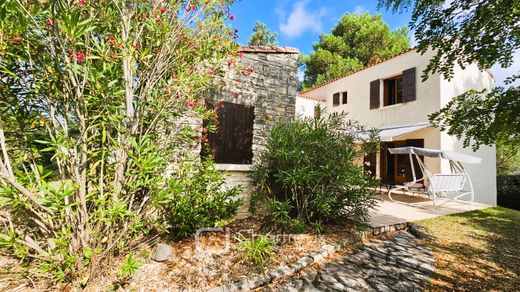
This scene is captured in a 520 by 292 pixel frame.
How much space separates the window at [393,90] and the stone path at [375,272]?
43.8 ft

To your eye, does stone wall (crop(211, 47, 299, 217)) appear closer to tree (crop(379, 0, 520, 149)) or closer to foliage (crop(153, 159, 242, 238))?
foliage (crop(153, 159, 242, 238))

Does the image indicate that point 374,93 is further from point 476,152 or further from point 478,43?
point 478,43

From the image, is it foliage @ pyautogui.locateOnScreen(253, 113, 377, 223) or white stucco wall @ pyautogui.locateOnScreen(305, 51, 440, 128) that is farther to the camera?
white stucco wall @ pyautogui.locateOnScreen(305, 51, 440, 128)

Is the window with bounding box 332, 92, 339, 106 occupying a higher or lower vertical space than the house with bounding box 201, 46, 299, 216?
higher

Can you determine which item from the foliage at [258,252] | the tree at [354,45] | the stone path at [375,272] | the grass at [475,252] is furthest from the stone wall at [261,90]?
the tree at [354,45]

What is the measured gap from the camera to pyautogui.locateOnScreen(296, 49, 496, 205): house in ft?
45.4

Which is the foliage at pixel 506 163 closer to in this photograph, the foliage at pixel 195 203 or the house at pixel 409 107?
the house at pixel 409 107

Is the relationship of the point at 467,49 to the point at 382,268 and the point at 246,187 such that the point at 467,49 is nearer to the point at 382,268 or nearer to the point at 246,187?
the point at 382,268

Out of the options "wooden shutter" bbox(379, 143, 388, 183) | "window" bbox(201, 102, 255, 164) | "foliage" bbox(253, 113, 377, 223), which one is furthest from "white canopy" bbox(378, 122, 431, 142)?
"window" bbox(201, 102, 255, 164)

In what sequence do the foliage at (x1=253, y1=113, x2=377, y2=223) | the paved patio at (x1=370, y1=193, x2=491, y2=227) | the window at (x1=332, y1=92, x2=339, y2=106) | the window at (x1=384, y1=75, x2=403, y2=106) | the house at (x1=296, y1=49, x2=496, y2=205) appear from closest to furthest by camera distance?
the foliage at (x1=253, y1=113, x2=377, y2=223)
the paved patio at (x1=370, y1=193, x2=491, y2=227)
the house at (x1=296, y1=49, x2=496, y2=205)
the window at (x1=384, y1=75, x2=403, y2=106)
the window at (x1=332, y1=92, x2=339, y2=106)

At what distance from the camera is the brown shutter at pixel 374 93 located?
57.3ft

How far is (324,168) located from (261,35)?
34917 mm

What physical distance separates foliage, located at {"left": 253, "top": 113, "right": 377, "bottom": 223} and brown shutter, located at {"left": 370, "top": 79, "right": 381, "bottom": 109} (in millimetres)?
12155

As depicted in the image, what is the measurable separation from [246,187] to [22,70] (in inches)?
236
